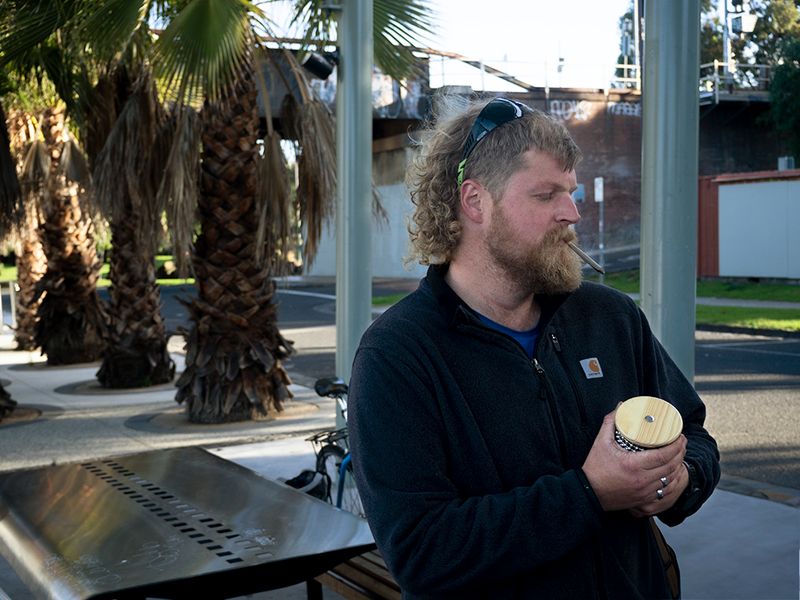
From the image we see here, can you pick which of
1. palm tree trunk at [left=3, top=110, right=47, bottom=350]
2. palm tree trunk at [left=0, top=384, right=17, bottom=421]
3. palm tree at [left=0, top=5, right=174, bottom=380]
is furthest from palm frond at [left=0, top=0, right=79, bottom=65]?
palm tree trunk at [left=3, top=110, right=47, bottom=350]

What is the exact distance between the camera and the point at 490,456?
2.01 meters

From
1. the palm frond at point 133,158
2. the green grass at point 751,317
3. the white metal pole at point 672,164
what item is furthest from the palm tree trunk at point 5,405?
the green grass at point 751,317

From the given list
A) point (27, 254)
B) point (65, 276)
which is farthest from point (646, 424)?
point (27, 254)

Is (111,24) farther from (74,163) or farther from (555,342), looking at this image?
(555,342)

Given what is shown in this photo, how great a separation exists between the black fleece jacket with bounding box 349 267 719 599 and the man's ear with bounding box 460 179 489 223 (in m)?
0.16

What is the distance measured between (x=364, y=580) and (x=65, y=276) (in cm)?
1170

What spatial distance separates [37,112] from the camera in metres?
14.5

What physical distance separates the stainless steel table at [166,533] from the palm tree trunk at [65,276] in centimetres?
1063

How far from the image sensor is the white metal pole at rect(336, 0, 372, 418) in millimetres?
6496

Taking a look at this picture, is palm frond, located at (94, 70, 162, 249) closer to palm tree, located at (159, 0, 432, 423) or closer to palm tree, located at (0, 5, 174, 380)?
palm tree, located at (0, 5, 174, 380)

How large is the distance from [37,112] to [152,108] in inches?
195

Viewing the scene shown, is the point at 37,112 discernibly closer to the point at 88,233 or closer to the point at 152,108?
the point at 88,233

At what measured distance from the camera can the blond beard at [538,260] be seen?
2.10 meters

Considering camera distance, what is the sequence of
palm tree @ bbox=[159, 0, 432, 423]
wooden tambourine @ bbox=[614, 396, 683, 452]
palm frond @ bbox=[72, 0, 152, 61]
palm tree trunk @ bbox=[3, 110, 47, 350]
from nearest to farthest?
wooden tambourine @ bbox=[614, 396, 683, 452] → palm frond @ bbox=[72, 0, 152, 61] → palm tree @ bbox=[159, 0, 432, 423] → palm tree trunk @ bbox=[3, 110, 47, 350]
